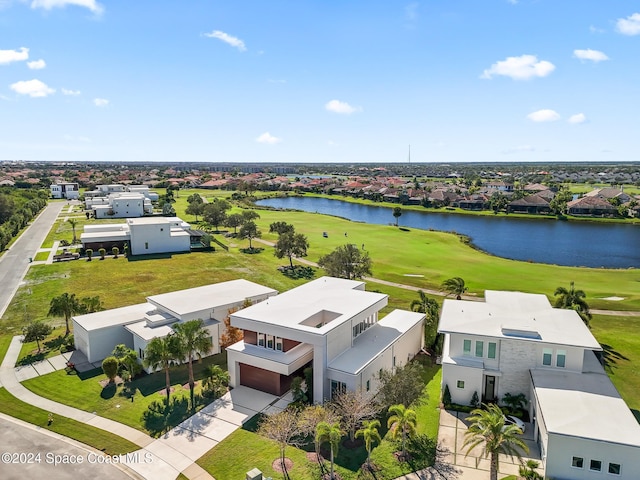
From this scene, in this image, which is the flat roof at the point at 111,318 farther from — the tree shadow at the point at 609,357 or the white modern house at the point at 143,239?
the tree shadow at the point at 609,357

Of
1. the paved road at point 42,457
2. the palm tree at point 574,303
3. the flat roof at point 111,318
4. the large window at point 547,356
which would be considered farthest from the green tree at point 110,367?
the palm tree at point 574,303

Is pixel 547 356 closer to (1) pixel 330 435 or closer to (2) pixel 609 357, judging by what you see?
(2) pixel 609 357

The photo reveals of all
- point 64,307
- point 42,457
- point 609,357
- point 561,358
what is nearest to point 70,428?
point 42,457

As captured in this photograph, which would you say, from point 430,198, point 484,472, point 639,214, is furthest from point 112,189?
point 639,214

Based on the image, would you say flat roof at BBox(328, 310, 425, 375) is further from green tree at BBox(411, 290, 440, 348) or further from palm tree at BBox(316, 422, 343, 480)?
palm tree at BBox(316, 422, 343, 480)

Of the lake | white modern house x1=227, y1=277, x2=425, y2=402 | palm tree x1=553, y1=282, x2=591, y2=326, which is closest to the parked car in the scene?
white modern house x1=227, y1=277, x2=425, y2=402

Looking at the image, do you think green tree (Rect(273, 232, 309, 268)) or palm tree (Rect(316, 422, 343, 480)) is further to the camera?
green tree (Rect(273, 232, 309, 268))
